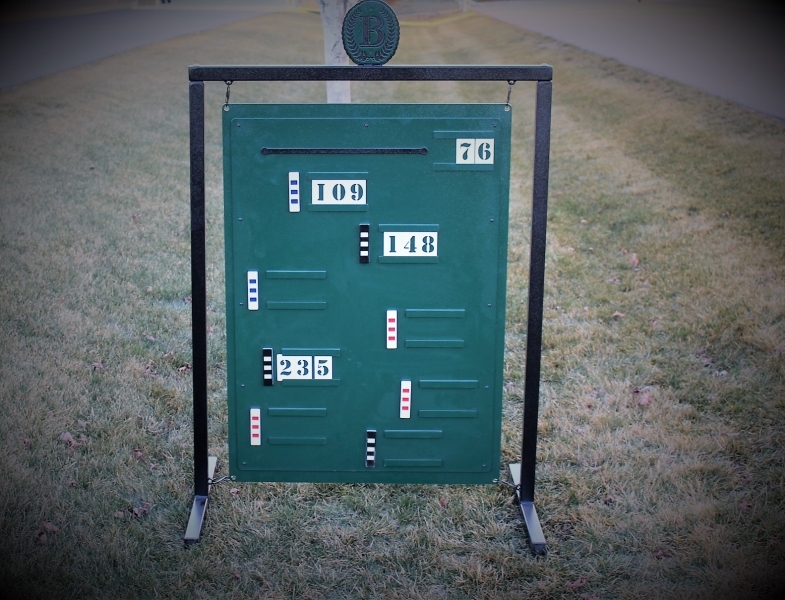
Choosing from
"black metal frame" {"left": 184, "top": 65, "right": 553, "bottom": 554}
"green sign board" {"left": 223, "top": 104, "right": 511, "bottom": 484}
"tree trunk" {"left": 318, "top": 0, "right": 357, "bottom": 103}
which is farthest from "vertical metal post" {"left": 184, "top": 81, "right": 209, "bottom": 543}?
"tree trunk" {"left": 318, "top": 0, "right": 357, "bottom": 103}

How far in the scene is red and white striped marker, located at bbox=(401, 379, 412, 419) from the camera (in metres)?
3.73

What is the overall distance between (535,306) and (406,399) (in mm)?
736

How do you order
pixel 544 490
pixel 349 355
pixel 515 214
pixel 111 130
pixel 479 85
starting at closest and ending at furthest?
pixel 349 355, pixel 544 490, pixel 515 214, pixel 111 130, pixel 479 85

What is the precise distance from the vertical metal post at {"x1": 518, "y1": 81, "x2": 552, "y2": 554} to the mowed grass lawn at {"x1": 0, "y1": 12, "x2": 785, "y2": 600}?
11cm

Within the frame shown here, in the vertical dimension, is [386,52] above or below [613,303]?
above

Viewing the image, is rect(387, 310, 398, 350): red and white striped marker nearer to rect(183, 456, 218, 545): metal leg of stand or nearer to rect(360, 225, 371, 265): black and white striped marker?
rect(360, 225, 371, 265): black and white striped marker

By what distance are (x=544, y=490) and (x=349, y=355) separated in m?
Result: 1.33

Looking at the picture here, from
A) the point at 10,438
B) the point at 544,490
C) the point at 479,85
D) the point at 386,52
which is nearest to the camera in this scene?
the point at 386,52

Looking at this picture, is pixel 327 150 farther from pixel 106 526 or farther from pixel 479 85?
pixel 479 85

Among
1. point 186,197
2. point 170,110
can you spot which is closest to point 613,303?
point 186,197

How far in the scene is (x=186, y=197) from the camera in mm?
9938

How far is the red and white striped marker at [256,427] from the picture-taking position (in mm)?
3740

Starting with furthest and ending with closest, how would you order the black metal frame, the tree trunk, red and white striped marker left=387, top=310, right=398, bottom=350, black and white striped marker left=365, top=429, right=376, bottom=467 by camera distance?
the tree trunk → black and white striped marker left=365, top=429, right=376, bottom=467 → red and white striped marker left=387, top=310, right=398, bottom=350 → the black metal frame

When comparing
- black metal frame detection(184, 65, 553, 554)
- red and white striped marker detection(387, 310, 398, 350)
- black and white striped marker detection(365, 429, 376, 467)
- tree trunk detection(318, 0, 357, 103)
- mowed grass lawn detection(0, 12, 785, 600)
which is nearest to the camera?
black metal frame detection(184, 65, 553, 554)
